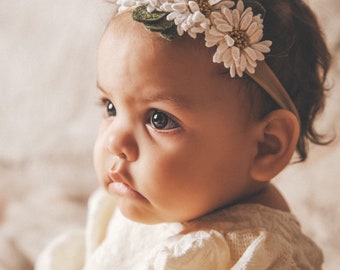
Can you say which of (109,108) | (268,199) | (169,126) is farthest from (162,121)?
(268,199)

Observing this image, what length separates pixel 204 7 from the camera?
988mm

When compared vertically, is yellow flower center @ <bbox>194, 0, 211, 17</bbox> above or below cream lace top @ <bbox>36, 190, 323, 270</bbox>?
above

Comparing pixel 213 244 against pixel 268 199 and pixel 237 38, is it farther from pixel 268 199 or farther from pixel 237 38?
pixel 237 38

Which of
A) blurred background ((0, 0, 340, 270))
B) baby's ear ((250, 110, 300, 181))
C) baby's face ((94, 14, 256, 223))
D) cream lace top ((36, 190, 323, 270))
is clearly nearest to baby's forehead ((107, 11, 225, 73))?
baby's face ((94, 14, 256, 223))

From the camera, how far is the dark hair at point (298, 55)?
1.04 metres

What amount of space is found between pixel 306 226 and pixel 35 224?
587 millimetres

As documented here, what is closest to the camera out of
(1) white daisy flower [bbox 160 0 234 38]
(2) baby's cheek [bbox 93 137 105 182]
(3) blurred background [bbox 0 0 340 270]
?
(1) white daisy flower [bbox 160 0 234 38]

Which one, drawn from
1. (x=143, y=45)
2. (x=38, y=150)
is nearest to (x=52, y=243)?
(x=38, y=150)

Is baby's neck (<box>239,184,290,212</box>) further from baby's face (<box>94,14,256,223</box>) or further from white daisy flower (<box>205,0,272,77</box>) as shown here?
white daisy flower (<box>205,0,272,77</box>)

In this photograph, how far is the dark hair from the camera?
104cm

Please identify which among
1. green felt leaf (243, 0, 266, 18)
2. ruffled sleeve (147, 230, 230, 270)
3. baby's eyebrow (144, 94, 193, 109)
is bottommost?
ruffled sleeve (147, 230, 230, 270)

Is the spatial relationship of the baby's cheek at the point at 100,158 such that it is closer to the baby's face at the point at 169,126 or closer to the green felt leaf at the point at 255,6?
the baby's face at the point at 169,126

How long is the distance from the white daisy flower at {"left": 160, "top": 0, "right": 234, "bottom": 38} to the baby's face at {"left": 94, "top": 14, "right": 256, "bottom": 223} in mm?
22

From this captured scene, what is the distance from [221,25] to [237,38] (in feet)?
0.11
